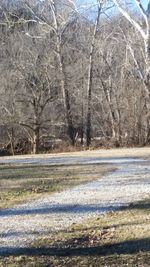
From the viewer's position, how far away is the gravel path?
27.9ft

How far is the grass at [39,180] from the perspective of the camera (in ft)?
42.7

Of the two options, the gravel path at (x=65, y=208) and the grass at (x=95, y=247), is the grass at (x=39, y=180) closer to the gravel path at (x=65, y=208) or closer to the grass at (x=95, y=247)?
the gravel path at (x=65, y=208)

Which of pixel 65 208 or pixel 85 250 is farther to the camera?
pixel 65 208

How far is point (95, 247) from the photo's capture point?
7457 millimetres

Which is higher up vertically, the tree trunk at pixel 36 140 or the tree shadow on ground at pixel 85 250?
the tree trunk at pixel 36 140

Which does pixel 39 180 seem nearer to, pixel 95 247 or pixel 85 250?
pixel 95 247

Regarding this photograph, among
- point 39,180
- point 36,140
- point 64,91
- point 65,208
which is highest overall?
→ point 64,91

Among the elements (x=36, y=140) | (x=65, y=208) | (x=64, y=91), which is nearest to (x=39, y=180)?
(x=65, y=208)

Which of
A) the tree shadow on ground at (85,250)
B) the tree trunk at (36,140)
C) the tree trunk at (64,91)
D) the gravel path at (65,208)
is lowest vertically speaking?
the tree shadow on ground at (85,250)

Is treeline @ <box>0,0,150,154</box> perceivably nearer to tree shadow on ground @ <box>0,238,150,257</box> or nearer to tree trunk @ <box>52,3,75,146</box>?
tree trunk @ <box>52,3,75,146</box>

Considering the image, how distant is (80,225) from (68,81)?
30165mm

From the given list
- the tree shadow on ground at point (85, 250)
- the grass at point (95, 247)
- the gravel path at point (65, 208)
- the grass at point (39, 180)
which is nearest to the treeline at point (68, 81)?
the grass at point (39, 180)

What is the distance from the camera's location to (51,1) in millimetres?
35594

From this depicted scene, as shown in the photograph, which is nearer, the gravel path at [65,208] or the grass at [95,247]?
the grass at [95,247]
